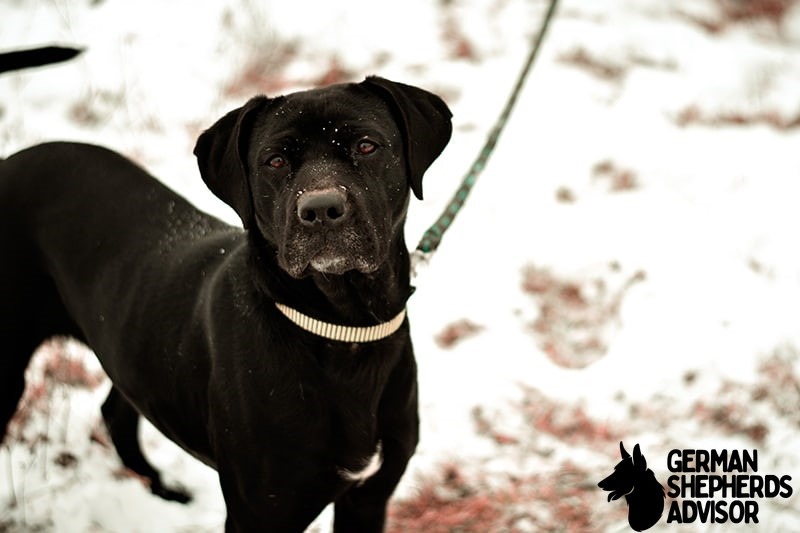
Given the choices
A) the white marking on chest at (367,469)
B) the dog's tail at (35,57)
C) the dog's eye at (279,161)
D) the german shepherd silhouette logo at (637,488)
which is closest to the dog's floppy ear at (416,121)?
the dog's eye at (279,161)

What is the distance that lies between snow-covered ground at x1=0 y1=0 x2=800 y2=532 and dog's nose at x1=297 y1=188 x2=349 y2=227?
168cm

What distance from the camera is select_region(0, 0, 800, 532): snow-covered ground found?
12.1ft

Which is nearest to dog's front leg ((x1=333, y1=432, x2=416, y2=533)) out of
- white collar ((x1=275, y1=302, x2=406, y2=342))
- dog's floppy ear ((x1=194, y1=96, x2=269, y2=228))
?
white collar ((x1=275, y1=302, x2=406, y2=342))

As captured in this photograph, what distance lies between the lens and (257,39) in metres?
6.18

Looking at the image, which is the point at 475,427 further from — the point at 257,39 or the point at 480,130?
the point at 257,39

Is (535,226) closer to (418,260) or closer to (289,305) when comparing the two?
(418,260)

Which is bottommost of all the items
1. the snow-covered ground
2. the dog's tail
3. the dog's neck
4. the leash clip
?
the snow-covered ground

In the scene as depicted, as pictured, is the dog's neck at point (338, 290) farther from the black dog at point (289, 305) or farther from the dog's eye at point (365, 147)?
the dog's eye at point (365, 147)

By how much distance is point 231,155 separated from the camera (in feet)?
8.27

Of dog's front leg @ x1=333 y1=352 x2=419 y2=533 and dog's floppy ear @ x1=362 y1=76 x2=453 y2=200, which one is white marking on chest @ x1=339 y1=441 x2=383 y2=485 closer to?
dog's front leg @ x1=333 y1=352 x2=419 y2=533

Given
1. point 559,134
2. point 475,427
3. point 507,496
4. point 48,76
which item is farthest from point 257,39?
point 507,496

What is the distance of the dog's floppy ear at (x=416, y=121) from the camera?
2.54 m

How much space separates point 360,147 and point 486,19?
173 inches

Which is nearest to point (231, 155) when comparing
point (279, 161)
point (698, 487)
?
point (279, 161)
